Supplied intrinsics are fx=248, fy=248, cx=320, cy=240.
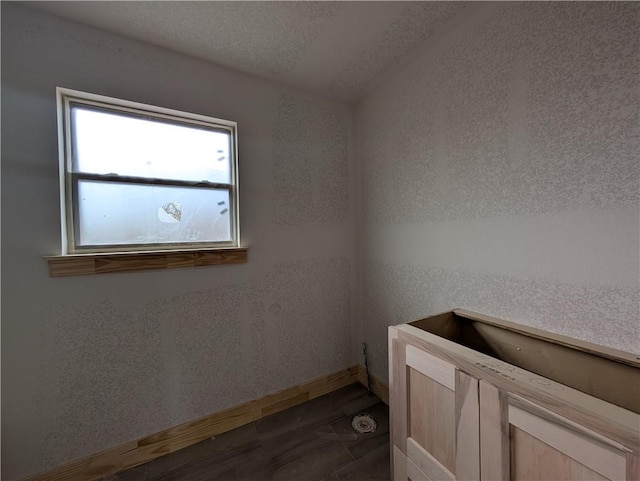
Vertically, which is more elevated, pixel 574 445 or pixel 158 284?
pixel 158 284

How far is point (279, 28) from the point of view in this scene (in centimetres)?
136

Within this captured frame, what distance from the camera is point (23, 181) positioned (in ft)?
3.94

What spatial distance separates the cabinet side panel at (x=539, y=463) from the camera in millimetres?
588

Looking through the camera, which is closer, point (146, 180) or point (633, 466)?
point (633, 466)

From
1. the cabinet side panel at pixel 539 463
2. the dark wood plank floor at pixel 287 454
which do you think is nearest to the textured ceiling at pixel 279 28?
the cabinet side panel at pixel 539 463

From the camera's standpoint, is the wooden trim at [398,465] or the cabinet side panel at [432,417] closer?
the cabinet side panel at [432,417]

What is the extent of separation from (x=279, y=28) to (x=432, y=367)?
1.81 metres

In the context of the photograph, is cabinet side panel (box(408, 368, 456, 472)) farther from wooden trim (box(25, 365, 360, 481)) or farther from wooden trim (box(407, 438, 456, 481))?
wooden trim (box(25, 365, 360, 481))

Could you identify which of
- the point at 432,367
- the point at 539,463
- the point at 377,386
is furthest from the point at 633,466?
the point at 377,386

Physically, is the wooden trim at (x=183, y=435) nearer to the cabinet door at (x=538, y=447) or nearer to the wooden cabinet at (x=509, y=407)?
the wooden cabinet at (x=509, y=407)

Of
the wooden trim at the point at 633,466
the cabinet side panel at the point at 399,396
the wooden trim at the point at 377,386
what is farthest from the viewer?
the wooden trim at the point at 377,386

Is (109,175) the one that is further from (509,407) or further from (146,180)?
(509,407)

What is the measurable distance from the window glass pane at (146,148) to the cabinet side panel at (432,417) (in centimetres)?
164

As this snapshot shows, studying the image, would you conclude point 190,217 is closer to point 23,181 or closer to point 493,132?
point 23,181
